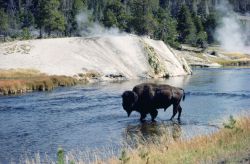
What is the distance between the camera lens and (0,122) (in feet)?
94.6

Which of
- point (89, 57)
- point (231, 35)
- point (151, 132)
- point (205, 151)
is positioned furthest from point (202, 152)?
point (231, 35)

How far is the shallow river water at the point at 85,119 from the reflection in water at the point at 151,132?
2.0 inches

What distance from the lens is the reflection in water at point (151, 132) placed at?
22250mm

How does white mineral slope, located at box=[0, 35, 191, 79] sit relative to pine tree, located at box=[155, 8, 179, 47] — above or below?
below

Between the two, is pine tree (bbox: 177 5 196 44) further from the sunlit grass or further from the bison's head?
the sunlit grass

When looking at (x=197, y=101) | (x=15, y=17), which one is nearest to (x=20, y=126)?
(x=197, y=101)

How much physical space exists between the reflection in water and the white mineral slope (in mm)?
33280

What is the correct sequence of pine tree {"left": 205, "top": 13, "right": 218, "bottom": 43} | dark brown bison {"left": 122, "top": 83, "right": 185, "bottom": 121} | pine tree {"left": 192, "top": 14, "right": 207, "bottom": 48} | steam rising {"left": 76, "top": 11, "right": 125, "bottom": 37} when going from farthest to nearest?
pine tree {"left": 205, "top": 13, "right": 218, "bottom": 43}, steam rising {"left": 76, "top": 11, "right": 125, "bottom": 37}, pine tree {"left": 192, "top": 14, "right": 207, "bottom": 48}, dark brown bison {"left": 122, "top": 83, "right": 185, "bottom": 121}

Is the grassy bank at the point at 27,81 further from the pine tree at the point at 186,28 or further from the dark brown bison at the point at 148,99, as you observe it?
the pine tree at the point at 186,28

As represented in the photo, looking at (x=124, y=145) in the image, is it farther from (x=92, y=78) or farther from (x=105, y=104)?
(x=92, y=78)

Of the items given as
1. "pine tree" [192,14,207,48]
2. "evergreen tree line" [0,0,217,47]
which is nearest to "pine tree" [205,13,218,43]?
"evergreen tree line" [0,0,217,47]

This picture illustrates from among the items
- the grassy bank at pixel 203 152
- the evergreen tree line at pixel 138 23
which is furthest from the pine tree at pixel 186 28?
the grassy bank at pixel 203 152

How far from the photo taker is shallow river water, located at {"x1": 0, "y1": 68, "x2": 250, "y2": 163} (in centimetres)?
2222

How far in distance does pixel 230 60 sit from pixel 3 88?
81.2 m
